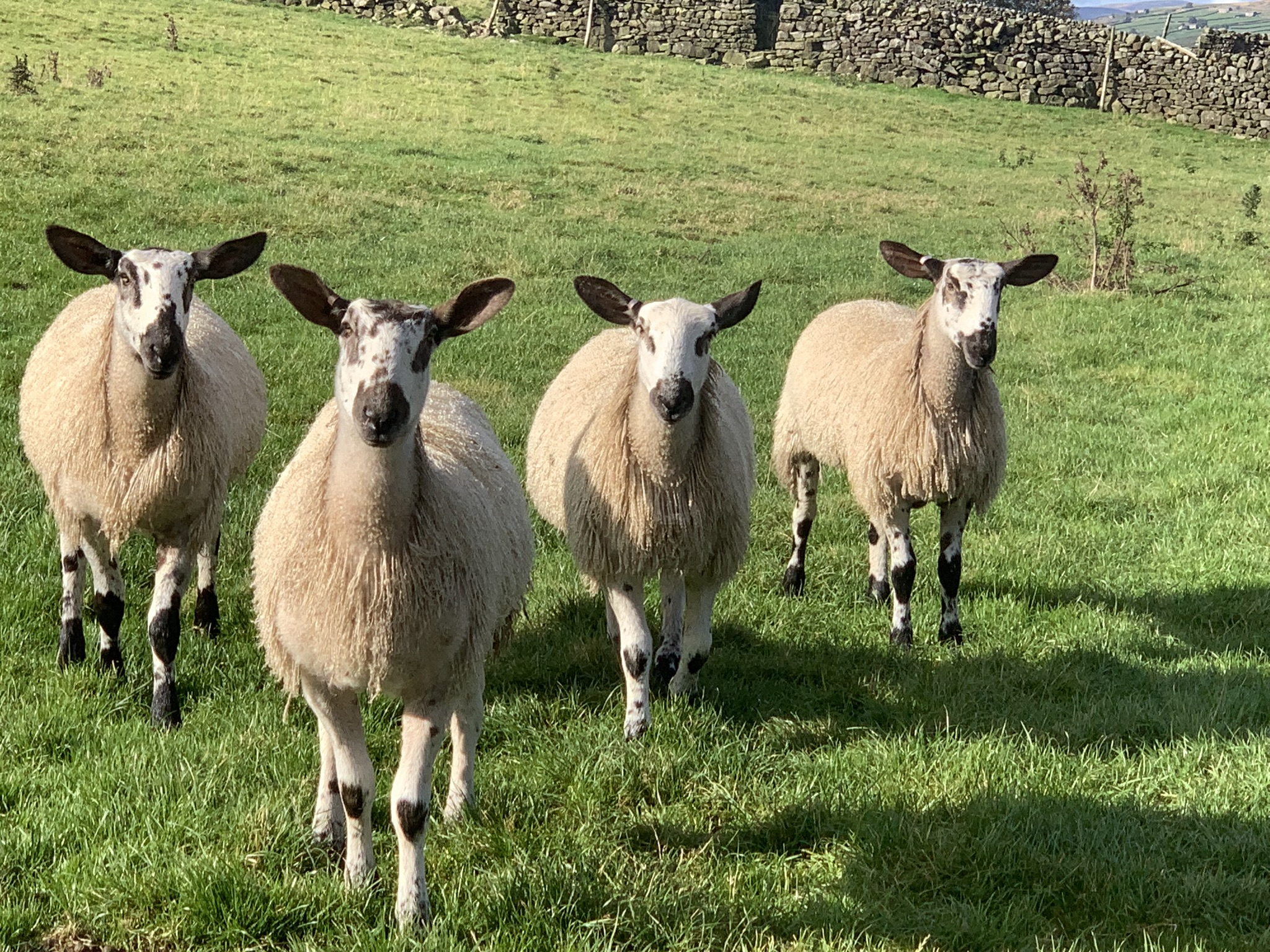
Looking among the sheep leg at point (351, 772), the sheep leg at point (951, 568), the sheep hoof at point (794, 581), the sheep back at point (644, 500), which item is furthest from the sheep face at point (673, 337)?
the sheep hoof at point (794, 581)

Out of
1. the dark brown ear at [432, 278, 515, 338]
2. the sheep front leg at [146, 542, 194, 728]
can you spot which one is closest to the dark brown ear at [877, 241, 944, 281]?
the dark brown ear at [432, 278, 515, 338]

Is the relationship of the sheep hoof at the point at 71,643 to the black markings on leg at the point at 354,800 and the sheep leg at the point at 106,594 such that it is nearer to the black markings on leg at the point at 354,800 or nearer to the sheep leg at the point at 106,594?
the sheep leg at the point at 106,594

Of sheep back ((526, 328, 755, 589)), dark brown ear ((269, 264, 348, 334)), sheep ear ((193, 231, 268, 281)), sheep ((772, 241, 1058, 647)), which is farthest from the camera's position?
sheep ((772, 241, 1058, 647))

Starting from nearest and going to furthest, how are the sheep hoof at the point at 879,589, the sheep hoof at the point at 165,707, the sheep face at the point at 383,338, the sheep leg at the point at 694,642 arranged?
1. the sheep face at the point at 383,338
2. the sheep hoof at the point at 165,707
3. the sheep leg at the point at 694,642
4. the sheep hoof at the point at 879,589

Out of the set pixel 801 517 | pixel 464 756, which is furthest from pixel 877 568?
pixel 464 756

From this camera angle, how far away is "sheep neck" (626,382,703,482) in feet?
15.1

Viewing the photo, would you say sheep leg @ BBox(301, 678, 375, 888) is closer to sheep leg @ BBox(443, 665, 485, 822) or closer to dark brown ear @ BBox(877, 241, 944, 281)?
sheep leg @ BBox(443, 665, 485, 822)

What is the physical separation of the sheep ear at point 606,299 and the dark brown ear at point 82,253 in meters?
1.81

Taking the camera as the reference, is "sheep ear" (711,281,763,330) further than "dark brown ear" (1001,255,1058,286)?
No

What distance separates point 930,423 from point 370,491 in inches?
129

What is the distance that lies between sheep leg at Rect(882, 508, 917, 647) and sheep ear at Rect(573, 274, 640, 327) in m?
Answer: 1.96

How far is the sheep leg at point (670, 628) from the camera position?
15.6ft

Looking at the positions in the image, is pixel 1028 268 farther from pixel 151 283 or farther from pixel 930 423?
pixel 151 283

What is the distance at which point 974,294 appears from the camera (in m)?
5.32
